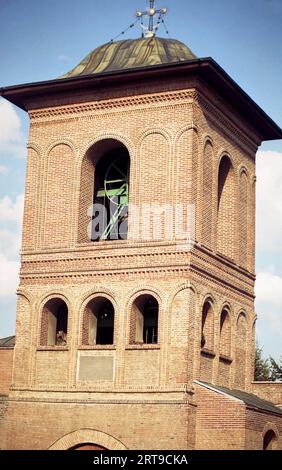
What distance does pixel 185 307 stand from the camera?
84.4 ft

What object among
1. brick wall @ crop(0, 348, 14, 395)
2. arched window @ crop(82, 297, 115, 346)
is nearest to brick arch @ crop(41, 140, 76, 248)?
arched window @ crop(82, 297, 115, 346)

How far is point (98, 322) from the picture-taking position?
27609 millimetres

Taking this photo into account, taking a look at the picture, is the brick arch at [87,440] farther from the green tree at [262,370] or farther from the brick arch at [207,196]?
the green tree at [262,370]

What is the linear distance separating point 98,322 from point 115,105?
19.3ft

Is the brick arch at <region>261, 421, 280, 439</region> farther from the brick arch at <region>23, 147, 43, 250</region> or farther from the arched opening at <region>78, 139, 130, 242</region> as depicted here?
the brick arch at <region>23, 147, 43, 250</region>

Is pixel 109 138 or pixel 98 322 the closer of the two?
pixel 98 322

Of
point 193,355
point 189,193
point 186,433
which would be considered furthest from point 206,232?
point 186,433

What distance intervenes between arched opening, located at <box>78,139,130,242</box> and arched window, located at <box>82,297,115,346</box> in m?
1.87

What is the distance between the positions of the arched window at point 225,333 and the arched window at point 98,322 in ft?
10.2

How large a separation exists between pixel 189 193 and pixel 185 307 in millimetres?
3006

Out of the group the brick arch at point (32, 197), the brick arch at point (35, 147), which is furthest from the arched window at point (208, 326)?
the brick arch at point (35, 147)

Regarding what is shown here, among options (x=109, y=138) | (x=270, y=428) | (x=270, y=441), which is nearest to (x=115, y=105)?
(x=109, y=138)

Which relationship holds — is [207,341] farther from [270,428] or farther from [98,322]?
[98,322]
